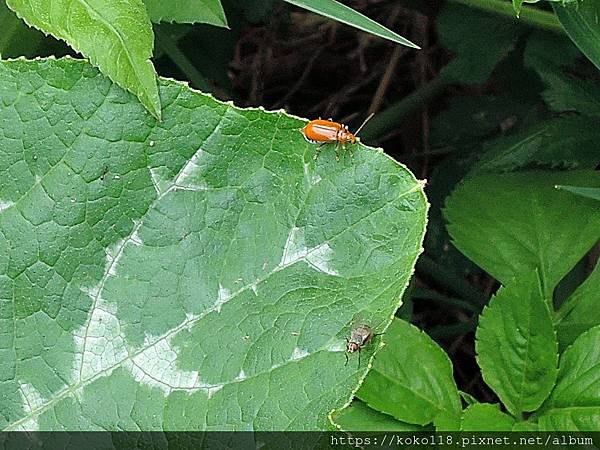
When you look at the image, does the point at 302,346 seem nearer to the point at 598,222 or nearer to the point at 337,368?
the point at 337,368

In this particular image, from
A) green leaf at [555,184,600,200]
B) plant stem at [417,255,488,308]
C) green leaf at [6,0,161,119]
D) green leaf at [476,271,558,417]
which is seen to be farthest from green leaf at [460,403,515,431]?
green leaf at [6,0,161,119]

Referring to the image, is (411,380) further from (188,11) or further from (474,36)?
(474,36)

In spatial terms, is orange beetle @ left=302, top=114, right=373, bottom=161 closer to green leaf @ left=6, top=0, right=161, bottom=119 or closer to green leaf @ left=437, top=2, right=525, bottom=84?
green leaf @ left=6, top=0, right=161, bottom=119

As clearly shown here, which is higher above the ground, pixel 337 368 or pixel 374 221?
pixel 374 221

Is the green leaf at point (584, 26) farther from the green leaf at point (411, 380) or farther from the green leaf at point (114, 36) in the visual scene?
the green leaf at point (114, 36)

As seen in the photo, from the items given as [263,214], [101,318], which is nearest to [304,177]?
[263,214]
